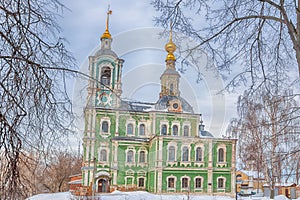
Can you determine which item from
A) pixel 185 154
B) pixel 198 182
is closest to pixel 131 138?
pixel 185 154

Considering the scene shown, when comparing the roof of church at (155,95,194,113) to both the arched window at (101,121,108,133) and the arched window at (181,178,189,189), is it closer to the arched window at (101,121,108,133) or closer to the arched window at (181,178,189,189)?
the arched window at (101,121,108,133)

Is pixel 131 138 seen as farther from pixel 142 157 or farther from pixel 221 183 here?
pixel 221 183

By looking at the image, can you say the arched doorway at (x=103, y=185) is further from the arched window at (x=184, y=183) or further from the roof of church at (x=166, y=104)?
the roof of church at (x=166, y=104)

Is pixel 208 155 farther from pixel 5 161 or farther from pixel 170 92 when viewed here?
pixel 5 161

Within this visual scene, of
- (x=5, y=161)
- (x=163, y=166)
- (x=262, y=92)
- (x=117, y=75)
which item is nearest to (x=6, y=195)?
Answer: (x=5, y=161)

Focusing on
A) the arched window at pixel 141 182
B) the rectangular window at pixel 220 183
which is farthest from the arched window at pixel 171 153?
the rectangular window at pixel 220 183

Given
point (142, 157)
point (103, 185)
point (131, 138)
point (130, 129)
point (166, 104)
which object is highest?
point (166, 104)

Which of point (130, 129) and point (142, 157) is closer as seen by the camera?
point (142, 157)

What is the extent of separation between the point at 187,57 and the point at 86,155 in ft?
64.1

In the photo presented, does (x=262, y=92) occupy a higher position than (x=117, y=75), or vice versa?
(x=117, y=75)

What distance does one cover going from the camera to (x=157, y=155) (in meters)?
22.0

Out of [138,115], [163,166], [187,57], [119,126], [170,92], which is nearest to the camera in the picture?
[138,115]

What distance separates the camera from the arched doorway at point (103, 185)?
74.9 feet

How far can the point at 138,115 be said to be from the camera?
3047 millimetres
